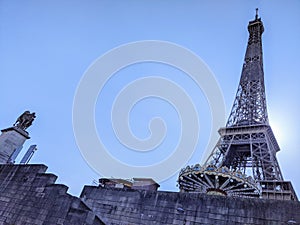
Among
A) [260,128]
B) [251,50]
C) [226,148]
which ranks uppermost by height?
[251,50]

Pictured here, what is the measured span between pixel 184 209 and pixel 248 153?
105ft

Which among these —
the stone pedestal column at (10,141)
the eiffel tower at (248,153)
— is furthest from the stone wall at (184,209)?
the eiffel tower at (248,153)

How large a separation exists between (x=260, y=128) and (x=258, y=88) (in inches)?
458

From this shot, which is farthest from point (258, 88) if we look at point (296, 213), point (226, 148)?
point (296, 213)

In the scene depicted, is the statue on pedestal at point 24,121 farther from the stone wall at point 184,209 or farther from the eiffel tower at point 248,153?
the eiffel tower at point 248,153

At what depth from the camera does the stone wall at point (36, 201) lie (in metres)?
7.81

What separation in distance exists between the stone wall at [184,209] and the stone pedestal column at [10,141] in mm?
5090

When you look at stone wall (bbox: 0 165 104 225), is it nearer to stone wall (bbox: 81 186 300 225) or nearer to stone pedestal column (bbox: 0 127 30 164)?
stone pedestal column (bbox: 0 127 30 164)

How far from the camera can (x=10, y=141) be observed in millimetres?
12172

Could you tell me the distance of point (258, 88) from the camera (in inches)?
1703

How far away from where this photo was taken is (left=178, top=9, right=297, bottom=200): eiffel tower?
1938cm

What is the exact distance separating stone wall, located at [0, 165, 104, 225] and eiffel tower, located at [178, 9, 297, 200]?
43.6ft

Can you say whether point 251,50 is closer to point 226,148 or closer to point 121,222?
point 226,148

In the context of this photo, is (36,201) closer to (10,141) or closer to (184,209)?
(10,141)
